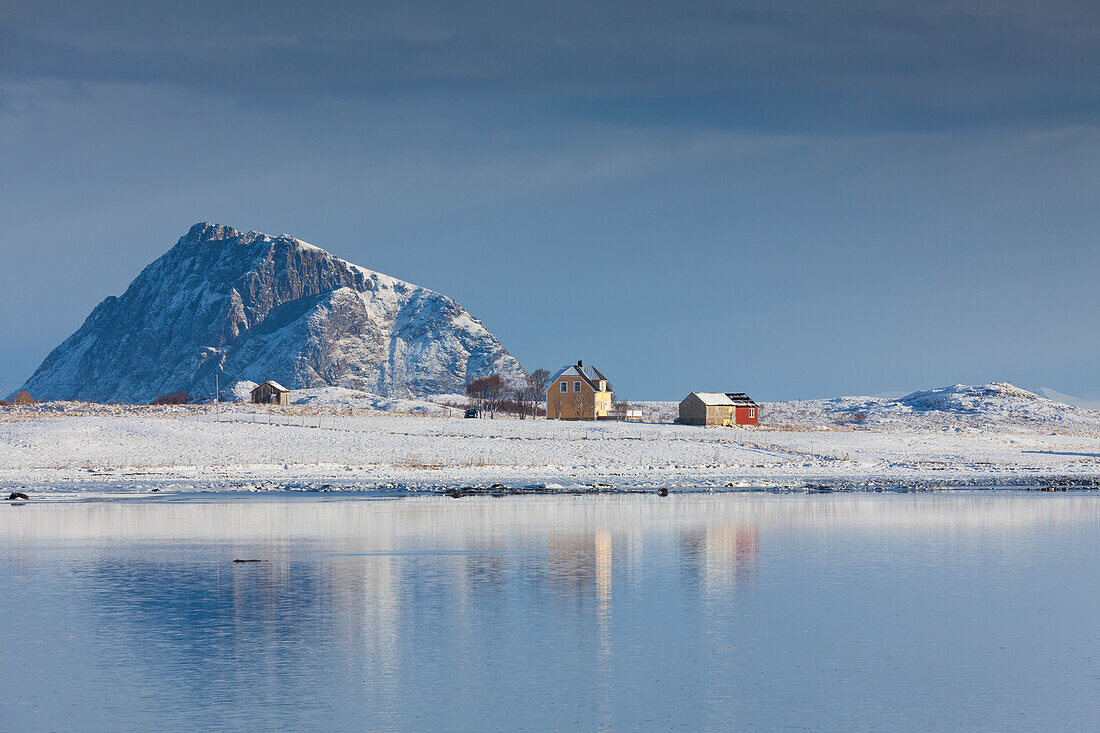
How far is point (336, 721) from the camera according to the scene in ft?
35.1

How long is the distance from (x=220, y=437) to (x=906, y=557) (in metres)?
58.5

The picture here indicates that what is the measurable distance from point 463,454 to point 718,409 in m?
55.4

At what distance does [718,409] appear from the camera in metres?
118

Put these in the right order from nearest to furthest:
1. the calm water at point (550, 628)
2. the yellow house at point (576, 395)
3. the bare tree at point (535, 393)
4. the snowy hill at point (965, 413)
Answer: the calm water at point (550, 628), the yellow house at point (576, 395), the snowy hill at point (965, 413), the bare tree at point (535, 393)

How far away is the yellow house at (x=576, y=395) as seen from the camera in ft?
411

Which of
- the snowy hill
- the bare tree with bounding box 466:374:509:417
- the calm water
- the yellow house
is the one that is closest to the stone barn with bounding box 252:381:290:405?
the bare tree with bounding box 466:374:509:417

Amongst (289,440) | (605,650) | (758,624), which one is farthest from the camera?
(289,440)

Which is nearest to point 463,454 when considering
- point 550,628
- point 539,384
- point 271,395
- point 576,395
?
point 550,628

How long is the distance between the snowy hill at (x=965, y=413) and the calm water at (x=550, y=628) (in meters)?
124

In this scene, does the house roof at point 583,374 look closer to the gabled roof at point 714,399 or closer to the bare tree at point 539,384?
the gabled roof at point 714,399

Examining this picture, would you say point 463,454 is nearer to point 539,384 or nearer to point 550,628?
point 550,628

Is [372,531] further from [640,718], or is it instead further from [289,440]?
[289,440]

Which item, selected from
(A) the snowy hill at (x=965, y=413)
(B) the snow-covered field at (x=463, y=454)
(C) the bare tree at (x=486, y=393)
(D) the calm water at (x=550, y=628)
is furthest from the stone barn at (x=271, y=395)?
(D) the calm water at (x=550, y=628)

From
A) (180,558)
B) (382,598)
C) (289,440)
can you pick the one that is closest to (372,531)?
(180,558)
